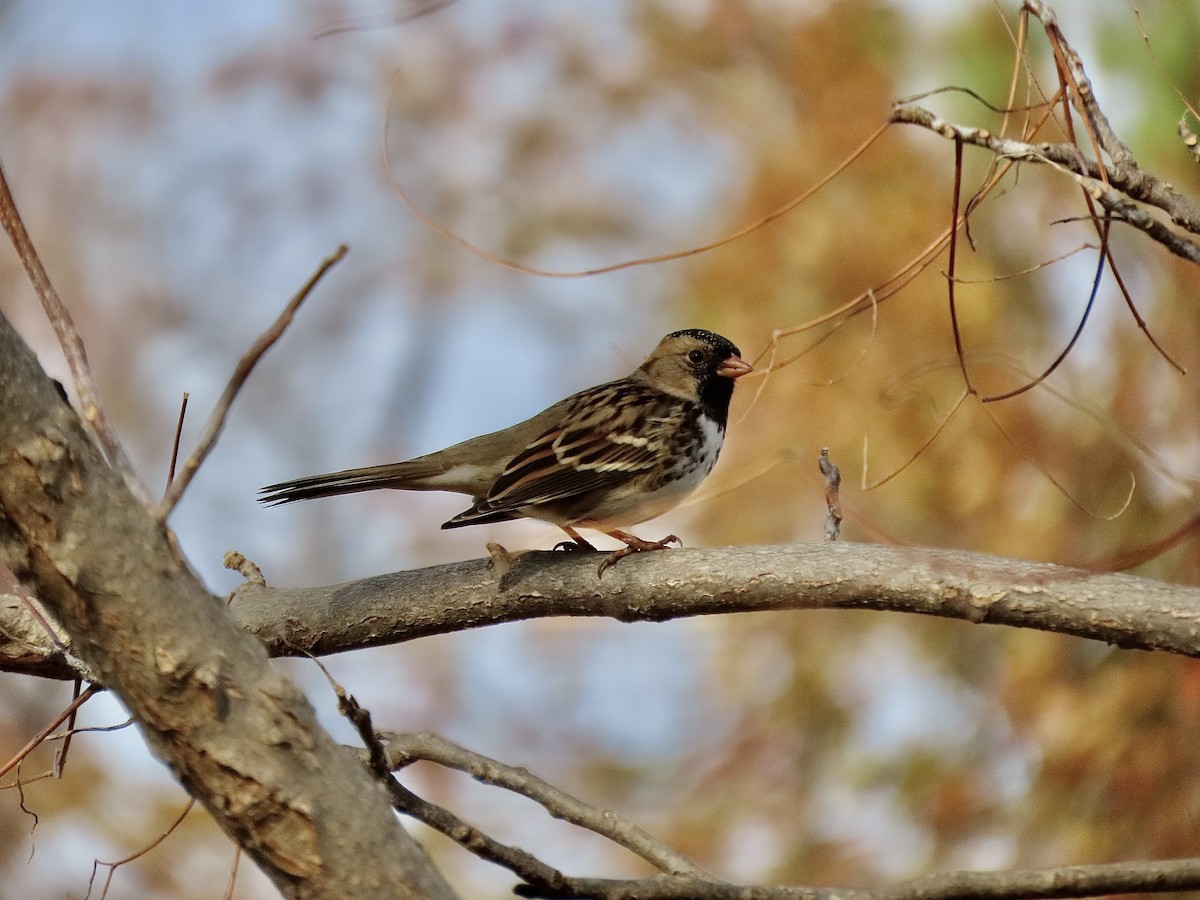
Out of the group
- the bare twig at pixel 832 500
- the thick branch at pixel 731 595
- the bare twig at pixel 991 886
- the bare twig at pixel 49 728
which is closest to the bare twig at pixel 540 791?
the bare twig at pixel 991 886

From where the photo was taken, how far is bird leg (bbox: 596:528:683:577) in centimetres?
306

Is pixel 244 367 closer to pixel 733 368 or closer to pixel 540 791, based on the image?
pixel 540 791

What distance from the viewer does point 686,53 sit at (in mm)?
8367

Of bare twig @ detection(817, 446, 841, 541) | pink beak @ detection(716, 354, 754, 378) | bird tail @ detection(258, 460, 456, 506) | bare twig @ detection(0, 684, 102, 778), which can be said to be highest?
pink beak @ detection(716, 354, 754, 378)

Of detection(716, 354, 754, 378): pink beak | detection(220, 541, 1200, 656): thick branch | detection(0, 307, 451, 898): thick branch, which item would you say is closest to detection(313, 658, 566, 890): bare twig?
detection(0, 307, 451, 898): thick branch

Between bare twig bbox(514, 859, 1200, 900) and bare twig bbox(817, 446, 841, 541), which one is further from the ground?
bare twig bbox(817, 446, 841, 541)

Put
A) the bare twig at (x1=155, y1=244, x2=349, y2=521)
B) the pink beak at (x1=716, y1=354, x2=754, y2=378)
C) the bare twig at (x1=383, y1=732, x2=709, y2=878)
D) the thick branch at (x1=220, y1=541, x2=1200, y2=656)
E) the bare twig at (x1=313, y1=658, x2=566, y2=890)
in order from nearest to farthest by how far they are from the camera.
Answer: the bare twig at (x1=155, y1=244, x2=349, y2=521)
the bare twig at (x1=313, y1=658, x2=566, y2=890)
the thick branch at (x1=220, y1=541, x2=1200, y2=656)
the bare twig at (x1=383, y1=732, x2=709, y2=878)
the pink beak at (x1=716, y1=354, x2=754, y2=378)

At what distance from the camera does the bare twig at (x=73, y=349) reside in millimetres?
1629

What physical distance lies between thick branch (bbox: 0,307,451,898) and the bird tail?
6.96 feet

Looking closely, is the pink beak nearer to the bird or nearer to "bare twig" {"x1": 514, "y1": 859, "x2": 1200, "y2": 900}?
the bird

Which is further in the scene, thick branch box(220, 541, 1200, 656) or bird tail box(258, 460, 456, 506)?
bird tail box(258, 460, 456, 506)

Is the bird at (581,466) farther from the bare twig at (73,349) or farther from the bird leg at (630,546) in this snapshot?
the bare twig at (73,349)

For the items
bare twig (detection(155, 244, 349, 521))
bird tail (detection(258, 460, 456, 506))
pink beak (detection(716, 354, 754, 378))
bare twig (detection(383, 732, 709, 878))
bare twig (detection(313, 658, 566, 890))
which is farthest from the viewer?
pink beak (detection(716, 354, 754, 378))

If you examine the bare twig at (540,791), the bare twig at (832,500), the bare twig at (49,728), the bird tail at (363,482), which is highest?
the bird tail at (363,482)
